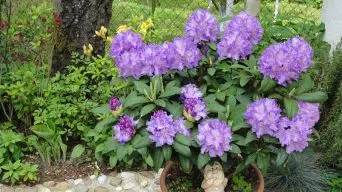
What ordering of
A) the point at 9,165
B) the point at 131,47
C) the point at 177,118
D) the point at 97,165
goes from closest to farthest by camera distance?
the point at 177,118 < the point at 131,47 < the point at 9,165 < the point at 97,165

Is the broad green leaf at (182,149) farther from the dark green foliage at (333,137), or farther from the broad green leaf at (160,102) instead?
the dark green foliage at (333,137)

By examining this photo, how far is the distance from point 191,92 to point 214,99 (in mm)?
152

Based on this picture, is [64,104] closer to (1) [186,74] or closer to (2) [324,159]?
(1) [186,74]

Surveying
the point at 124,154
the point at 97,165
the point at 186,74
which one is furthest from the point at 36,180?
the point at 186,74

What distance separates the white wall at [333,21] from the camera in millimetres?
4094

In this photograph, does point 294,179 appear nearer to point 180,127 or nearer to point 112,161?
point 112,161

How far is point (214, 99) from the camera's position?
A: 96.2 inches

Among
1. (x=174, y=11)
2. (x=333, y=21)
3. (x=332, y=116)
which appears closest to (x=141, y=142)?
(x=332, y=116)

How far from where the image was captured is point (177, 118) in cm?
232

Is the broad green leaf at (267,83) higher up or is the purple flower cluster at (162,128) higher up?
the broad green leaf at (267,83)

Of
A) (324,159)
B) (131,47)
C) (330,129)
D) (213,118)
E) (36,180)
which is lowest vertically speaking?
(36,180)

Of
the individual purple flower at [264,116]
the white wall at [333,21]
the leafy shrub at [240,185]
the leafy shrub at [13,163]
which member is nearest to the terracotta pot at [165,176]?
the leafy shrub at [240,185]

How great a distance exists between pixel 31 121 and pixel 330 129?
2.08 meters

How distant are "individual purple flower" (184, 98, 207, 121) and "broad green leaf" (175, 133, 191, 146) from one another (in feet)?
0.30
